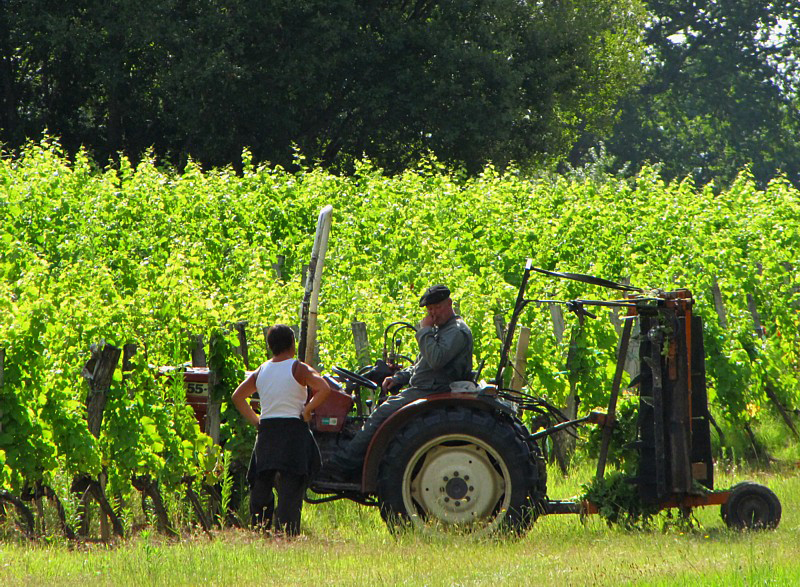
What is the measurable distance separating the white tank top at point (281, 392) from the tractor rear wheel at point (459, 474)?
62 centimetres

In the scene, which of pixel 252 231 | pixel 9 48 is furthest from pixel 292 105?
pixel 252 231

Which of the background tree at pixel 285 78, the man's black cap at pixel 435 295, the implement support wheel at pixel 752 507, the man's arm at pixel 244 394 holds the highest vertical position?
the background tree at pixel 285 78

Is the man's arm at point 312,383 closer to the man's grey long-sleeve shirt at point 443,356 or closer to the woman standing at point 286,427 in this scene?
the woman standing at point 286,427

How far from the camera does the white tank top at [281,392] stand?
24.1 feet

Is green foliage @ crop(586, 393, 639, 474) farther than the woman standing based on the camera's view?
Yes

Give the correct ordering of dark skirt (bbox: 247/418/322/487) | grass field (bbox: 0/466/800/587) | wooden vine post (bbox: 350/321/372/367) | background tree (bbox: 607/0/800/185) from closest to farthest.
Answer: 1. grass field (bbox: 0/466/800/587)
2. dark skirt (bbox: 247/418/322/487)
3. wooden vine post (bbox: 350/321/372/367)
4. background tree (bbox: 607/0/800/185)

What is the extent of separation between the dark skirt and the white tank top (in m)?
0.05

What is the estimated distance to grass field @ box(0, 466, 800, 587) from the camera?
19.3 ft

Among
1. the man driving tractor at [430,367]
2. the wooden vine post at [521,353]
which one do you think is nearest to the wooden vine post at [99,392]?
the man driving tractor at [430,367]

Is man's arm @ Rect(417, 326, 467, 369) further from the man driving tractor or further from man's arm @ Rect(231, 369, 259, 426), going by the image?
man's arm @ Rect(231, 369, 259, 426)

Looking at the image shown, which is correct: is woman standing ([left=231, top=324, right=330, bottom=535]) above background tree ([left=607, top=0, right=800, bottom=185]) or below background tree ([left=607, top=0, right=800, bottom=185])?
below

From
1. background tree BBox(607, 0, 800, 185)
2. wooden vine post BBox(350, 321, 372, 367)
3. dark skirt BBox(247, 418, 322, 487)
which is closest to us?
dark skirt BBox(247, 418, 322, 487)

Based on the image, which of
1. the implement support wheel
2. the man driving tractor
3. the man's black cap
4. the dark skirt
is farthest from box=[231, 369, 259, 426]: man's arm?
the implement support wheel

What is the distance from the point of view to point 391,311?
1123 centimetres
